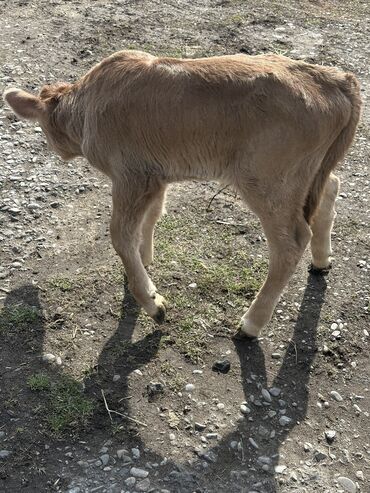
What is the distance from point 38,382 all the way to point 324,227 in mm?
3306

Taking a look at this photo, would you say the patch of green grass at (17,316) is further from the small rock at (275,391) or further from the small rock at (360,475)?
the small rock at (360,475)

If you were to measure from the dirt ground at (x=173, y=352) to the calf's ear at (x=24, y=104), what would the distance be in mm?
1471

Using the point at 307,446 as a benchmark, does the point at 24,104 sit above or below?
above

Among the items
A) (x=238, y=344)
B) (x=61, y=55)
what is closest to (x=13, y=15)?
(x=61, y=55)

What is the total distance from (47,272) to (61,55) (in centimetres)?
524

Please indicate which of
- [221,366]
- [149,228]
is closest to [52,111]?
[149,228]


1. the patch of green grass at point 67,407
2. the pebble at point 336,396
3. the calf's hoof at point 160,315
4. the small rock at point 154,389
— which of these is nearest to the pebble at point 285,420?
the pebble at point 336,396

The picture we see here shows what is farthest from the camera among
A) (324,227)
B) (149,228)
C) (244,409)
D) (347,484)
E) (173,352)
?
(149,228)

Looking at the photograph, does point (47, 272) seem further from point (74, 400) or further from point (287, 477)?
point (287, 477)

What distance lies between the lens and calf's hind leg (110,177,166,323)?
18.9 feet

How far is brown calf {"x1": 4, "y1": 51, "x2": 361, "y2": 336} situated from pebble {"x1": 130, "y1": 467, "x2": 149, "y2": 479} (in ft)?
5.30

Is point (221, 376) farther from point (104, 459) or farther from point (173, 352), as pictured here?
point (104, 459)

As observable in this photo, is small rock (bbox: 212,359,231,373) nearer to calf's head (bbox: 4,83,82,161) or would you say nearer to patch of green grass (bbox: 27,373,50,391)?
patch of green grass (bbox: 27,373,50,391)

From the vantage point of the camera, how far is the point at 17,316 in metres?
6.20
